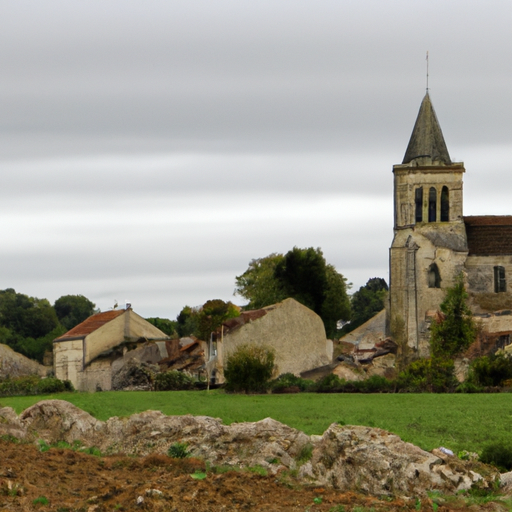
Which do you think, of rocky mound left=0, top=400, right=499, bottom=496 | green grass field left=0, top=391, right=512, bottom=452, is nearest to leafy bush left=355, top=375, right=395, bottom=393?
green grass field left=0, top=391, right=512, bottom=452

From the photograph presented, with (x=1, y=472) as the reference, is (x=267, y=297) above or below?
above

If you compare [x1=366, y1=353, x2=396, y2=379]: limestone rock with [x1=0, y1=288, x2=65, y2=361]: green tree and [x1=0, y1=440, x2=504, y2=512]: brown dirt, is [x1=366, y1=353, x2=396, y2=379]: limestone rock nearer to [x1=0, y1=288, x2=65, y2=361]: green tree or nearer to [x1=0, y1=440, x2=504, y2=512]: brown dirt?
[x1=0, y1=440, x2=504, y2=512]: brown dirt

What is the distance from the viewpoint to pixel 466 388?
39.8m

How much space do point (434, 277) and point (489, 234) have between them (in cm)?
506

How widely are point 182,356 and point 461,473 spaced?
4355 centimetres

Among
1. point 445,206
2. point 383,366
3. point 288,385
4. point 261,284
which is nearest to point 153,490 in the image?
point 288,385

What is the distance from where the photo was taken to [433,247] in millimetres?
68188

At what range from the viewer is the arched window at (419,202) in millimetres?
69562

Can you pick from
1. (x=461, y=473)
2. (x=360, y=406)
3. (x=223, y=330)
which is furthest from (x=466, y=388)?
(x=461, y=473)

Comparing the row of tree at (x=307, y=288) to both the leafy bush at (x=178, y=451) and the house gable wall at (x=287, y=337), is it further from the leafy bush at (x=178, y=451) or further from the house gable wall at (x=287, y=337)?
the leafy bush at (x=178, y=451)

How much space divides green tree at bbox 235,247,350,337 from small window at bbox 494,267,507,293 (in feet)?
44.5

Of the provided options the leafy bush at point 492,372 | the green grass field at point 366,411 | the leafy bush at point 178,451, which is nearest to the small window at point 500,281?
the leafy bush at point 492,372

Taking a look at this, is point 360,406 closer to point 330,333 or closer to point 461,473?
point 461,473

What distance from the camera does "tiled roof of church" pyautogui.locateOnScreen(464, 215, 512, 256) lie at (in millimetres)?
68375
